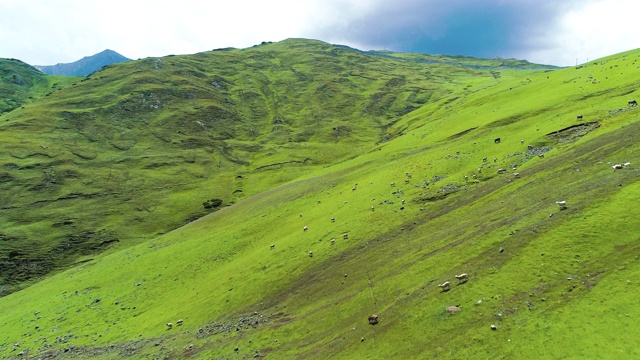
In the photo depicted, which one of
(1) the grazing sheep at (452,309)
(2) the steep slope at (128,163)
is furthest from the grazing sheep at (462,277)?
(2) the steep slope at (128,163)

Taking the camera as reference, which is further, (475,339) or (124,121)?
(124,121)

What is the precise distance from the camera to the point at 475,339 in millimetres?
22047

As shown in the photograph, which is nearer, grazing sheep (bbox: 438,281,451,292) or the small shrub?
grazing sheep (bbox: 438,281,451,292)

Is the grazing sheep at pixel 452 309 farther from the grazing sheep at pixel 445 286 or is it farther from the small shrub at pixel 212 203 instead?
the small shrub at pixel 212 203

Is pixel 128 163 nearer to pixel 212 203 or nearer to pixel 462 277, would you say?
pixel 212 203

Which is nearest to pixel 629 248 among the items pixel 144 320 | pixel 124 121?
pixel 144 320

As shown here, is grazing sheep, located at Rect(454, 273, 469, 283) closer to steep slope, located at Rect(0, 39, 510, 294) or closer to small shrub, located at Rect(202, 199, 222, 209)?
steep slope, located at Rect(0, 39, 510, 294)

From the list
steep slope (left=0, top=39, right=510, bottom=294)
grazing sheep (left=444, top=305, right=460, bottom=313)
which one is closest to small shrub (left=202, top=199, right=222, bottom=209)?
steep slope (left=0, top=39, right=510, bottom=294)

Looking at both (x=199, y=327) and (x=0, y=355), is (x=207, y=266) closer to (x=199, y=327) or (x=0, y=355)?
(x=199, y=327)

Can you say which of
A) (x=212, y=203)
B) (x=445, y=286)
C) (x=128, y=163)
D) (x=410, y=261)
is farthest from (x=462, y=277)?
(x=128, y=163)

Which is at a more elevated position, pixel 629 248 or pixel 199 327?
pixel 629 248

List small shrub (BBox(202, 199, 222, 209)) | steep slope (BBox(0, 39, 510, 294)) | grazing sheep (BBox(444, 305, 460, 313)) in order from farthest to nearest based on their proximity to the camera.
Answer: small shrub (BBox(202, 199, 222, 209)) → steep slope (BBox(0, 39, 510, 294)) → grazing sheep (BBox(444, 305, 460, 313))

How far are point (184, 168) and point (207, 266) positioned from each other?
309 feet

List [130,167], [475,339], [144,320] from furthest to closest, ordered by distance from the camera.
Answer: [130,167], [144,320], [475,339]
